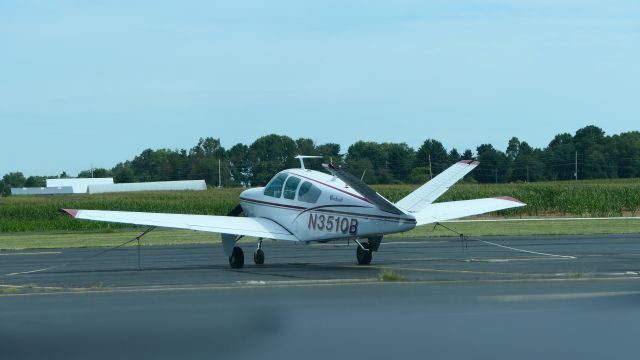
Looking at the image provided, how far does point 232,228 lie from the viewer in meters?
23.6

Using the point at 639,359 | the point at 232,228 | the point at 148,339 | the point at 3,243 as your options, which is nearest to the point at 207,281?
the point at 232,228

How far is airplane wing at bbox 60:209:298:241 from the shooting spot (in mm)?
22969

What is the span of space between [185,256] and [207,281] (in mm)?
9320

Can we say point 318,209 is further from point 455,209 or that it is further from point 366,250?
point 455,209

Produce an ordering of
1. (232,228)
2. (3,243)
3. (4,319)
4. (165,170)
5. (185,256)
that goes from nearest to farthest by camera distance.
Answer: (4,319)
(232,228)
(185,256)
(3,243)
(165,170)

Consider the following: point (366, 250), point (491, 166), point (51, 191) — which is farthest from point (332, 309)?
point (51, 191)

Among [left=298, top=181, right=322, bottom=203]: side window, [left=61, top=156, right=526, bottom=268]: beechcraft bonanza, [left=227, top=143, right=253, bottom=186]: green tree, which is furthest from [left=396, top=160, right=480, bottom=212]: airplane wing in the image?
[left=227, top=143, right=253, bottom=186]: green tree

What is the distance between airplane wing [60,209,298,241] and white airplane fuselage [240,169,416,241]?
0.38 m

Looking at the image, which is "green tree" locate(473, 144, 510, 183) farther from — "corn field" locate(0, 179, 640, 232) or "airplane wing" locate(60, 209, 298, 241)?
"airplane wing" locate(60, 209, 298, 241)

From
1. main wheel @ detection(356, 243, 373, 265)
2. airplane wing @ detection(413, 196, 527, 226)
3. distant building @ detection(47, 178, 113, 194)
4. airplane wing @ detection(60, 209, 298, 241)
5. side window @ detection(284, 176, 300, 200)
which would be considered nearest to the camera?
airplane wing @ detection(60, 209, 298, 241)

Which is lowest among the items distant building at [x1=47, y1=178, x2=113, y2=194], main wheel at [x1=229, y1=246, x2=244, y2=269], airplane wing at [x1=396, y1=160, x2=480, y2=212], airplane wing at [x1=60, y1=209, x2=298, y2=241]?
main wheel at [x1=229, y1=246, x2=244, y2=269]

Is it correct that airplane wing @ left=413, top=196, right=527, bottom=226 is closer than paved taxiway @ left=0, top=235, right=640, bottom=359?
No

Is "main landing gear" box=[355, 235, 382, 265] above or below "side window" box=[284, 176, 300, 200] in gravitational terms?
below

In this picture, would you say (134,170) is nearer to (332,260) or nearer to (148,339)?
(332,260)
